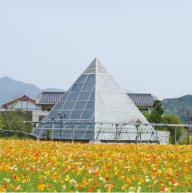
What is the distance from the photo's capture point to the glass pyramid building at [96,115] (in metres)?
39.1

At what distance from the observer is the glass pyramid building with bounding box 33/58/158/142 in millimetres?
39062

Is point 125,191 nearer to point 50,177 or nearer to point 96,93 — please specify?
point 50,177

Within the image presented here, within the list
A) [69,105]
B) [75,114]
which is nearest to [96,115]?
[75,114]

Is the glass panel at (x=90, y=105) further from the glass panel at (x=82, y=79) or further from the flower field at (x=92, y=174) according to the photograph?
the flower field at (x=92, y=174)

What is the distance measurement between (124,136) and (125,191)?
3197 cm

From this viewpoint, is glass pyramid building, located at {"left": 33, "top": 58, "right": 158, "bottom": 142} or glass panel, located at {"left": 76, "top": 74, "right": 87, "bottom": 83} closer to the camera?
glass pyramid building, located at {"left": 33, "top": 58, "right": 158, "bottom": 142}

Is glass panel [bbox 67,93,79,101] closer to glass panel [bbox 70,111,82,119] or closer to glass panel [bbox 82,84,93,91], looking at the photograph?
glass panel [bbox 82,84,93,91]

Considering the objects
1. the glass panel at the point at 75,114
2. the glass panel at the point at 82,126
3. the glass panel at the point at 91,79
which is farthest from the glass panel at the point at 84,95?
the glass panel at the point at 82,126

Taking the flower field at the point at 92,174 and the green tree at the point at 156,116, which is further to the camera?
the green tree at the point at 156,116

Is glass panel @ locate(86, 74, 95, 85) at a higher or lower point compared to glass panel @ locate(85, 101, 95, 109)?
higher

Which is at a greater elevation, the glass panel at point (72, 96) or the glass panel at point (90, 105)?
the glass panel at point (72, 96)

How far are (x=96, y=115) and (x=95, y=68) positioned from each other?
6.98m

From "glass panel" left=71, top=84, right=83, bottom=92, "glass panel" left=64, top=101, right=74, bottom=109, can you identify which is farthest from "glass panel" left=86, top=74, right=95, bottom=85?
"glass panel" left=64, top=101, right=74, bottom=109

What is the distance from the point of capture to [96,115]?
→ 40688 mm
